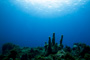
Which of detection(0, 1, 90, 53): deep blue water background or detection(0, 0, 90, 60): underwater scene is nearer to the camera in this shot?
detection(0, 0, 90, 60): underwater scene

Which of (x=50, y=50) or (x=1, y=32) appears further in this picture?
(x=1, y=32)

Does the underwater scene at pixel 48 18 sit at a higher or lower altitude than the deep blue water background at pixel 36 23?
lower

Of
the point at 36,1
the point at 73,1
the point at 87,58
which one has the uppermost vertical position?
the point at 36,1

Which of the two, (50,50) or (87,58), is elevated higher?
(50,50)

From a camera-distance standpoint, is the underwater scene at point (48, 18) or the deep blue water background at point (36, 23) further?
the deep blue water background at point (36, 23)

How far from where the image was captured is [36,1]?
34.9m

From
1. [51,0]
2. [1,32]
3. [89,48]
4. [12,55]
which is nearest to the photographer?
[12,55]

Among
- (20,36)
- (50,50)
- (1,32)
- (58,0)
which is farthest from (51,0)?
(20,36)

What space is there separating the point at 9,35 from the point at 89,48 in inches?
6754

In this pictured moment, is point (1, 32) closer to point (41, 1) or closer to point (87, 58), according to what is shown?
point (41, 1)

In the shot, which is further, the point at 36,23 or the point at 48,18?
the point at 36,23

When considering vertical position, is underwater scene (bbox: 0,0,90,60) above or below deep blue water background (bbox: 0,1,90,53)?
below

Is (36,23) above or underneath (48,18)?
above

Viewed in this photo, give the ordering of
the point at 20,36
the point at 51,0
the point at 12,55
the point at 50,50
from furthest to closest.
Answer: the point at 20,36 < the point at 51,0 < the point at 50,50 < the point at 12,55
